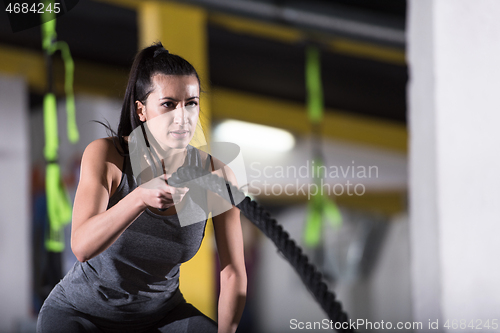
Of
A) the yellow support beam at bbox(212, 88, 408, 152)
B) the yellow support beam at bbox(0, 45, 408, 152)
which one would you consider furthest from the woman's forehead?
the yellow support beam at bbox(212, 88, 408, 152)

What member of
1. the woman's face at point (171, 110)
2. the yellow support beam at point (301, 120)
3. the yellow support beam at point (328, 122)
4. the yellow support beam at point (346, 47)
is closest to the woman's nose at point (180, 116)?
the woman's face at point (171, 110)

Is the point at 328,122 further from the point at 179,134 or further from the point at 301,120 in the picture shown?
the point at 179,134

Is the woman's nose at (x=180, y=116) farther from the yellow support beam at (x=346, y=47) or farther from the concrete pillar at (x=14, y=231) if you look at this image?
the yellow support beam at (x=346, y=47)

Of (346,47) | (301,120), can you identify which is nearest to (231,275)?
(346,47)

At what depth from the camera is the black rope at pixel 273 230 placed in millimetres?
207

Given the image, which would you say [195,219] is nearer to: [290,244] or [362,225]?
[290,244]

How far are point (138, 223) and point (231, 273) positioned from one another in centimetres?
6

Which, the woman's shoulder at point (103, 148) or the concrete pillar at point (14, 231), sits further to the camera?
the concrete pillar at point (14, 231)

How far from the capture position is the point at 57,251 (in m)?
0.27

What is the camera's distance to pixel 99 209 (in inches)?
7.7

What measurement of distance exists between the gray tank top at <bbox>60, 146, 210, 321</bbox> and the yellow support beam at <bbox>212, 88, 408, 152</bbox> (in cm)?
163

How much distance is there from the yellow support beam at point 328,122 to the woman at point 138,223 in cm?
163

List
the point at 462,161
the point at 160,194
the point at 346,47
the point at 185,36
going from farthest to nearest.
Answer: the point at 346,47 → the point at 185,36 → the point at 462,161 → the point at 160,194

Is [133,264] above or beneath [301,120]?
beneath
